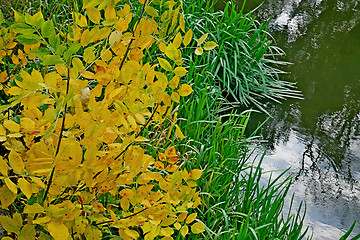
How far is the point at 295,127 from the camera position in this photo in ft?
13.2

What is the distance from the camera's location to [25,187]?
4.08ft

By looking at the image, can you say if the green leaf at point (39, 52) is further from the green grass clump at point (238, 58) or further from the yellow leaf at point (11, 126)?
the green grass clump at point (238, 58)

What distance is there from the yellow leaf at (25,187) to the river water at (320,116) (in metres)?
2.09

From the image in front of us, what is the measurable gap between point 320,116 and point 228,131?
137 cm

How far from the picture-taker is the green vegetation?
2336mm

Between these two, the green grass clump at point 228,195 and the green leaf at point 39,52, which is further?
the green grass clump at point 228,195

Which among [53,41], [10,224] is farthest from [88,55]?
[10,224]

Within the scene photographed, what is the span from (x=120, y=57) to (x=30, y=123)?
403mm

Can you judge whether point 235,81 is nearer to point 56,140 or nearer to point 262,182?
point 262,182

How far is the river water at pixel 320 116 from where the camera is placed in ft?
10.7

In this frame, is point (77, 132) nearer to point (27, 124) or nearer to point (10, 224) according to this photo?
point (27, 124)

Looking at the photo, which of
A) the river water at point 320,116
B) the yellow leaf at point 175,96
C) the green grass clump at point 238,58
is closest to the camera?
the yellow leaf at point 175,96

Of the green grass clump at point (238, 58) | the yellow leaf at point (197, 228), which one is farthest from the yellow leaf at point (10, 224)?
the green grass clump at point (238, 58)

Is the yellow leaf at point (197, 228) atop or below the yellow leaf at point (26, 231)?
Result: atop
